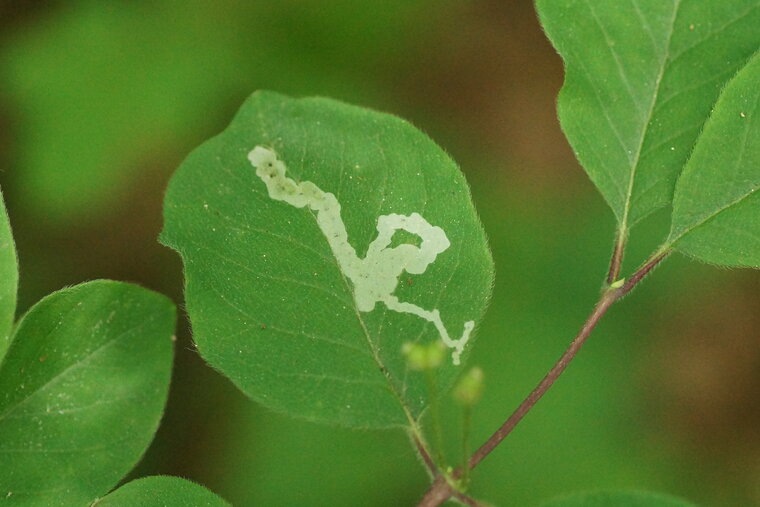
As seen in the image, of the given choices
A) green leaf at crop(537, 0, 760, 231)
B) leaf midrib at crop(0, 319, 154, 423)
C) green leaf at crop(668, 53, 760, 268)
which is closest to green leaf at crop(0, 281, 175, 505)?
leaf midrib at crop(0, 319, 154, 423)

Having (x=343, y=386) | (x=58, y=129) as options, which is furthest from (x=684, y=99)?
(x=58, y=129)

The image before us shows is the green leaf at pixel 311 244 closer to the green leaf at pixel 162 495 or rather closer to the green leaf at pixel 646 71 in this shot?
the green leaf at pixel 162 495

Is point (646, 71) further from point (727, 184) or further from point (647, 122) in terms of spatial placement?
point (727, 184)

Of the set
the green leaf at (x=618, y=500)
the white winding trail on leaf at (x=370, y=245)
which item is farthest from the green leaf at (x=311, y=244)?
the green leaf at (x=618, y=500)

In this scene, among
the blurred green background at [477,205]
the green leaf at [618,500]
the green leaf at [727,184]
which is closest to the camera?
the green leaf at [618,500]

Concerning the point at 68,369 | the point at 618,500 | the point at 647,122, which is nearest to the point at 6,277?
the point at 68,369

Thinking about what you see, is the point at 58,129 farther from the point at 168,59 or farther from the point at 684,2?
the point at 684,2
